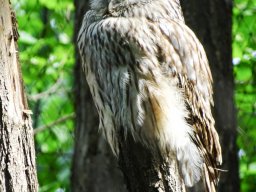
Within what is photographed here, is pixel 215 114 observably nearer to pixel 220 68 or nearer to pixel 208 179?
pixel 220 68

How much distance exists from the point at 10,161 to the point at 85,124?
2.51 meters

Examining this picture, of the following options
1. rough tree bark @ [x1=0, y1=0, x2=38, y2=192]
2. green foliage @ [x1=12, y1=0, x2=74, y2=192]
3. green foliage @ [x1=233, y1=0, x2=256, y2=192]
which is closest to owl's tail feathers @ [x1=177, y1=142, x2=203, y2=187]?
rough tree bark @ [x1=0, y1=0, x2=38, y2=192]

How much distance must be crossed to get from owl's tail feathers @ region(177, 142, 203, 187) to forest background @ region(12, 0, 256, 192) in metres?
2.72

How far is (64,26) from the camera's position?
8344mm

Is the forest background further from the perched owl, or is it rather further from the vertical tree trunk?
the perched owl

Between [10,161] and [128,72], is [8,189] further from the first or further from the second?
[128,72]

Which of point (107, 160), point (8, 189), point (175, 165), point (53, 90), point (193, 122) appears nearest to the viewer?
point (8, 189)

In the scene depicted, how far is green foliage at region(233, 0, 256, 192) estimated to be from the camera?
7.73m

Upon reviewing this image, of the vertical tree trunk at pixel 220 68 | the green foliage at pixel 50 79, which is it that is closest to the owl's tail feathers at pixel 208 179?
the vertical tree trunk at pixel 220 68

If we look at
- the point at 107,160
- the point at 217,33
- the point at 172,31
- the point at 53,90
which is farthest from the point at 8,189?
the point at 53,90

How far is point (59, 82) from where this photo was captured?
26.4 ft

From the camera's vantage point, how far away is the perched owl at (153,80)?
4598mm

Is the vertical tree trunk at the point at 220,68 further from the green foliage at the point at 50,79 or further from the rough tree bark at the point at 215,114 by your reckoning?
the green foliage at the point at 50,79

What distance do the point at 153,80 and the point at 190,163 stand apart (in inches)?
24.7
